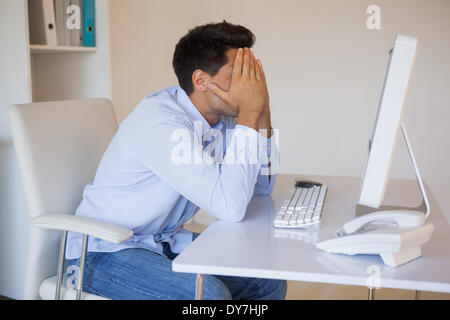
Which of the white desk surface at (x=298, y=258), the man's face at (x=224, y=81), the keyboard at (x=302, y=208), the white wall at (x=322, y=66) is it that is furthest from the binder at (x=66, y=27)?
the white desk surface at (x=298, y=258)

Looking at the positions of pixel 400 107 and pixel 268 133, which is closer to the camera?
pixel 400 107

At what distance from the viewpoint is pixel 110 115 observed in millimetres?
1831

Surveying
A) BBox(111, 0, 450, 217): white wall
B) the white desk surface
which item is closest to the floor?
BBox(111, 0, 450, 217): white wall

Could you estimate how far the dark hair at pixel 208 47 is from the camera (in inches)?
60.9

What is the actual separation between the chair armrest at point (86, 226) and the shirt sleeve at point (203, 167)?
7.1 inches

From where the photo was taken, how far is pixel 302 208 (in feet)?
4.73

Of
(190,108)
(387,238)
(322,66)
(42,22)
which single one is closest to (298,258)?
(387,238)

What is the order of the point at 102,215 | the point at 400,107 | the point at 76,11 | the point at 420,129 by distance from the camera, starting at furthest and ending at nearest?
the point at 420,129, the point at 76,11, the point at 102,215, the point at 400,107

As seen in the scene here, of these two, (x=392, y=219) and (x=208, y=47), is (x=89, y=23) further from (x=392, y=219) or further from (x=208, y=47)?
(x=392, y=219)

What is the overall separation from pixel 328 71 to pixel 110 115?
1916mm

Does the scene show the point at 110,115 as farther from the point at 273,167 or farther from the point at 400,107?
the point at 400,107

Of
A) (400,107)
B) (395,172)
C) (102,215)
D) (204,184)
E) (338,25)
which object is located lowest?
(395,172)

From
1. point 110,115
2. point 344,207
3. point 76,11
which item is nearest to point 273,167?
point 344,207

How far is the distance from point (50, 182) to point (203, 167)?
19.3 inches
